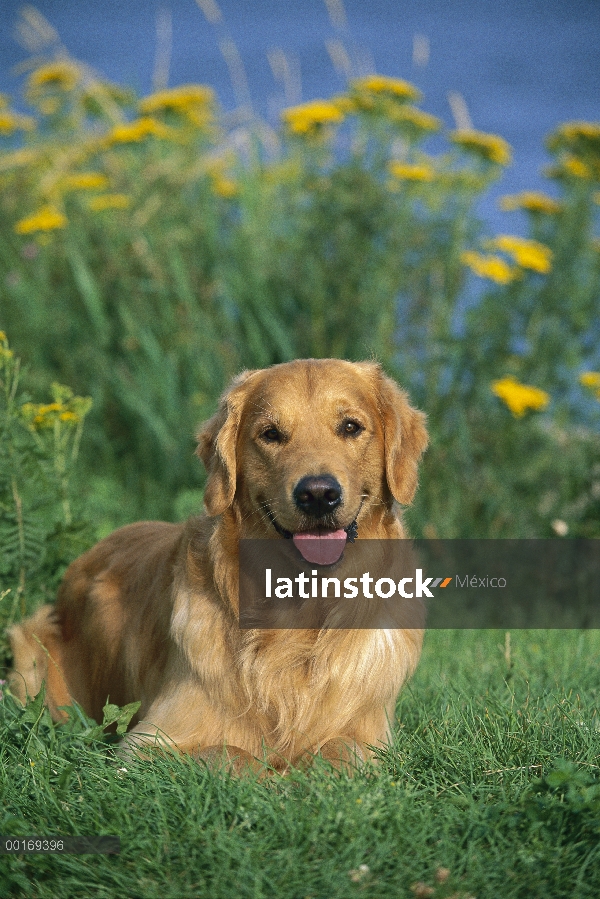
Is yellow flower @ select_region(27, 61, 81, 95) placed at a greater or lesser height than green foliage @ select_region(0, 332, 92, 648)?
greater

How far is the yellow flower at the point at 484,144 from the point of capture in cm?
625

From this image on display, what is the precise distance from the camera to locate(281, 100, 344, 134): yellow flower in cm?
591

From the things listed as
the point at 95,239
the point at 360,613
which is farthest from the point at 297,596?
the point at 95,239

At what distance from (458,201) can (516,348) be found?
101 cm

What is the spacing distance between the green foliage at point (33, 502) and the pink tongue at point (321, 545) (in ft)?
4.48

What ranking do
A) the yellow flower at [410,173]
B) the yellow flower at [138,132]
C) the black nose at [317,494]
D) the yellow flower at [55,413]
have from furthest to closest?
the yellow flower at [138,132], the yellow flower at [410,173], the yellow flower at [55,413], the black nose at [317,494]

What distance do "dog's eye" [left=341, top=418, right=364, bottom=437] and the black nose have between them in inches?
13.0

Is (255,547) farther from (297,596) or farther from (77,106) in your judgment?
(77,106)

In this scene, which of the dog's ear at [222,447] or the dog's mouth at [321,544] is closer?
the dog's mouth at [321,544]

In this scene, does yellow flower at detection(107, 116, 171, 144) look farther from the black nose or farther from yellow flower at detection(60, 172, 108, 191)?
the black nose

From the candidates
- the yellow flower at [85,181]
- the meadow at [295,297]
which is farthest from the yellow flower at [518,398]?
the yellow flower at [85,181]

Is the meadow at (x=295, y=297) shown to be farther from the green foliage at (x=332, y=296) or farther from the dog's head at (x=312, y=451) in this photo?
the dog's head at (x=312, y=451)

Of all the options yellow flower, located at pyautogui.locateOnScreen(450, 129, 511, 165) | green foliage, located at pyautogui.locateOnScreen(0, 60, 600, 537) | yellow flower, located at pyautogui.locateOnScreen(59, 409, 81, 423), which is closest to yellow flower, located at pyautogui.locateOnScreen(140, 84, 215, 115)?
green foliage, located at pyautogui.locateOnScreen(0, 60, 600, 537)

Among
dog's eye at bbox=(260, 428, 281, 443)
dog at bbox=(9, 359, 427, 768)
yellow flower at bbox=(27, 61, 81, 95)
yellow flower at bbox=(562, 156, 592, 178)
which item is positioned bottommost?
dog at bbox=(9, 359, 427, 768)
